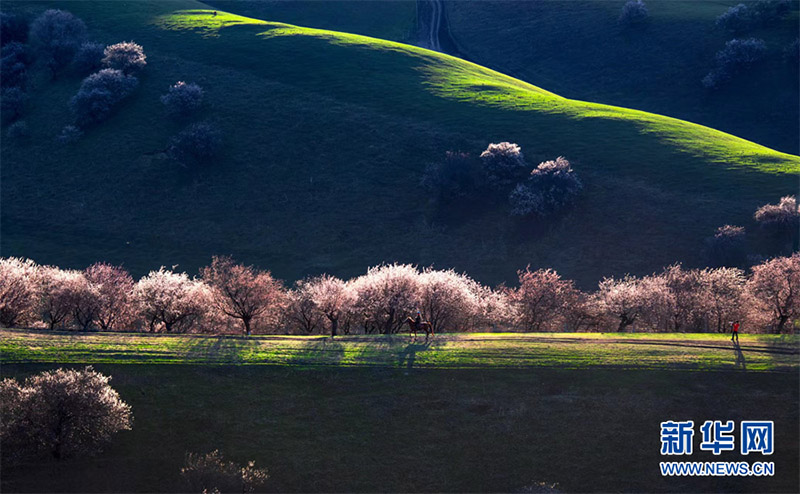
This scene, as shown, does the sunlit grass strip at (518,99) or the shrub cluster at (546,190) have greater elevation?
the sunlit grass strip at (518,99)

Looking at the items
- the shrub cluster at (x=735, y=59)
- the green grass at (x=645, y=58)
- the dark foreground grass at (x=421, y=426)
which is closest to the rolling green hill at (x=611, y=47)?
the green grass at (x=645, y=58)

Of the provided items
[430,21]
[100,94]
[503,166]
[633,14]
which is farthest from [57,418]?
[430,21]

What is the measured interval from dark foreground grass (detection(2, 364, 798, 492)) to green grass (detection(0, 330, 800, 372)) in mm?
1073

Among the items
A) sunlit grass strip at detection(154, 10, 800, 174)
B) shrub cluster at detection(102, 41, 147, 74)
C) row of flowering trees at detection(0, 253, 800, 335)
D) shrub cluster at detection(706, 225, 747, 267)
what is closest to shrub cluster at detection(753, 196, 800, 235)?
shrub cluster at detection(706, 225, 747, 267)

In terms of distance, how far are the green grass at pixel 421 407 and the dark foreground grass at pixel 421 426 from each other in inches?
3.3

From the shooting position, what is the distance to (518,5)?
561 ft

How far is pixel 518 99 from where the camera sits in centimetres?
10819

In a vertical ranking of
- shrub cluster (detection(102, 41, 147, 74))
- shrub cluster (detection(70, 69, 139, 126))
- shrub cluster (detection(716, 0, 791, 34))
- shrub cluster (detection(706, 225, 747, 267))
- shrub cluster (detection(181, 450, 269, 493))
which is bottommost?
shrub cluster (detection(181, 450, 269, 493))

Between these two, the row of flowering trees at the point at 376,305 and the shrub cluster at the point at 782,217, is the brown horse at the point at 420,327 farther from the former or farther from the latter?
the shrub cluster at the point at 782,217

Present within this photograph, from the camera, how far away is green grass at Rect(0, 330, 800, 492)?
38.8 meters

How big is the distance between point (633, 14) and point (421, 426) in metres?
138

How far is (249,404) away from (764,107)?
12551cm

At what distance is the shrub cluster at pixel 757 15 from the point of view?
470ft

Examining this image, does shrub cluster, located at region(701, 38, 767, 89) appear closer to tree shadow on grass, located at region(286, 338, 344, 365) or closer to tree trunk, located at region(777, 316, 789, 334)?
tree trunk, located at region(777, 316, 789, 334)
